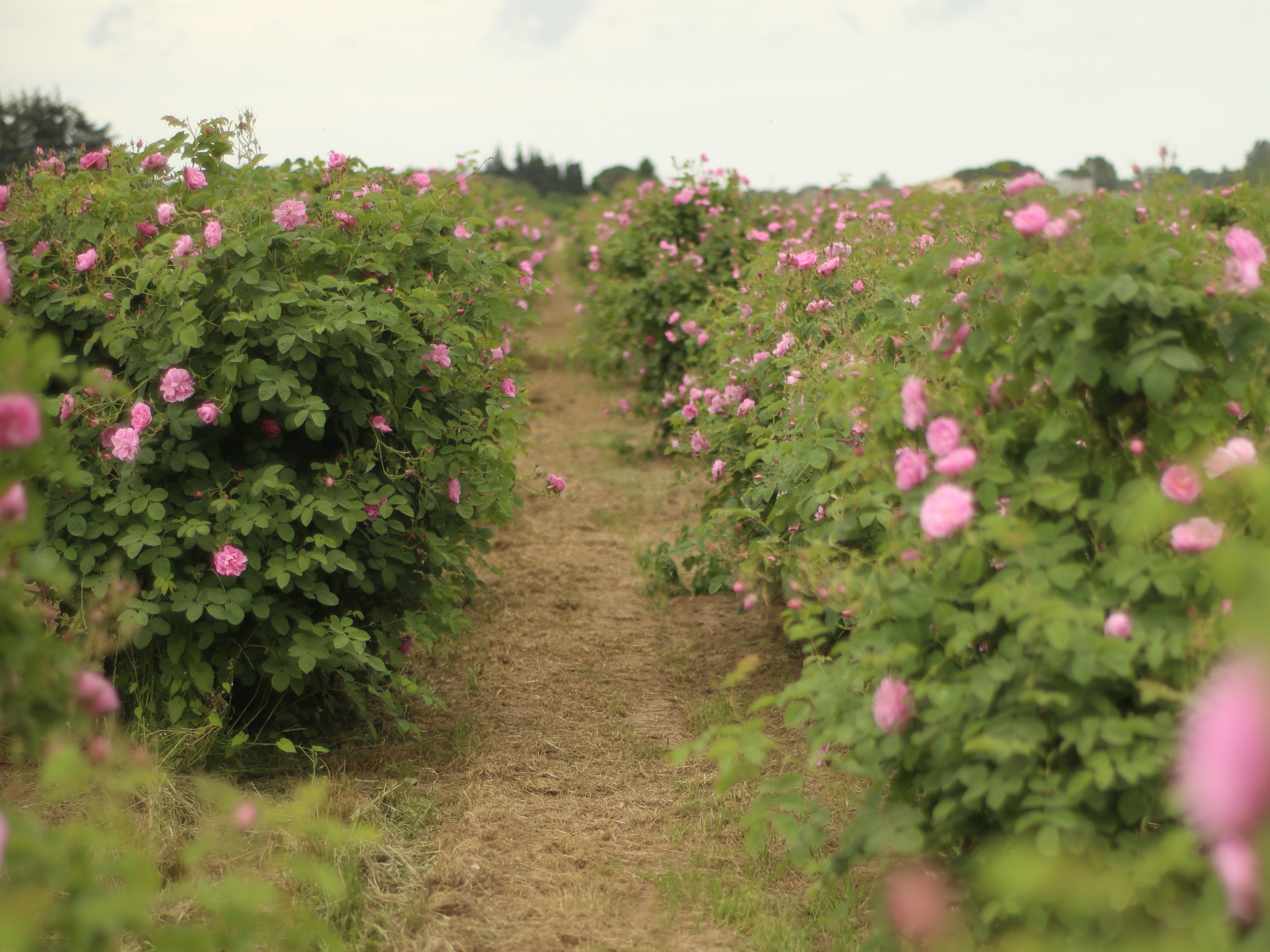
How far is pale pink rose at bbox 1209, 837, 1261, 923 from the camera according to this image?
84 cm

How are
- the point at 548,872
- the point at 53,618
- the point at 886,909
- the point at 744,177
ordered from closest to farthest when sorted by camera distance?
the point at 886,909
the point at 548,872
the point at 53,618
the point at 744,177

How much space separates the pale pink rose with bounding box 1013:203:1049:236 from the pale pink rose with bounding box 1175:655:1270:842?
56.4 inches

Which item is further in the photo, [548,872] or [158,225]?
[158,225]

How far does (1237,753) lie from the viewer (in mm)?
688

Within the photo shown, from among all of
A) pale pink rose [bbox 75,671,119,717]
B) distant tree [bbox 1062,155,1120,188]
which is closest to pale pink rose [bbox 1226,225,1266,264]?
pale pink rose [bbox 75,671,119,717]

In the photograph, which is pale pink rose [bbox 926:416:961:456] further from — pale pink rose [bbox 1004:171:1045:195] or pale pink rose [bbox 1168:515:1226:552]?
pale pink rose [bbox 1004:171:1045:195]

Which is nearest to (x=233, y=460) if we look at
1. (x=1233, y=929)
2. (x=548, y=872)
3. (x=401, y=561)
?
(x=401, y=561)

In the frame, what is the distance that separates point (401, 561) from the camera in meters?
3.45

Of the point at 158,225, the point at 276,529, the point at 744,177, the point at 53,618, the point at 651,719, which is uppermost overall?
the point at 744,177

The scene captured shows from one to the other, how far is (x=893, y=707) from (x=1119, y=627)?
43cm

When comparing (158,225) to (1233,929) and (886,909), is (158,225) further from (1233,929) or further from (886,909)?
(1233,929)

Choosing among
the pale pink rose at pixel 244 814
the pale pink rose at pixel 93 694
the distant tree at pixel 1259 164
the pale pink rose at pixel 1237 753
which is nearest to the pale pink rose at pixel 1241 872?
the pale pink rose at pixel 1237 753

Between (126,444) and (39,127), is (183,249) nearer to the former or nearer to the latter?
(126,444)

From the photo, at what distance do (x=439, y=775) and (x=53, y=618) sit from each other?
128cm
